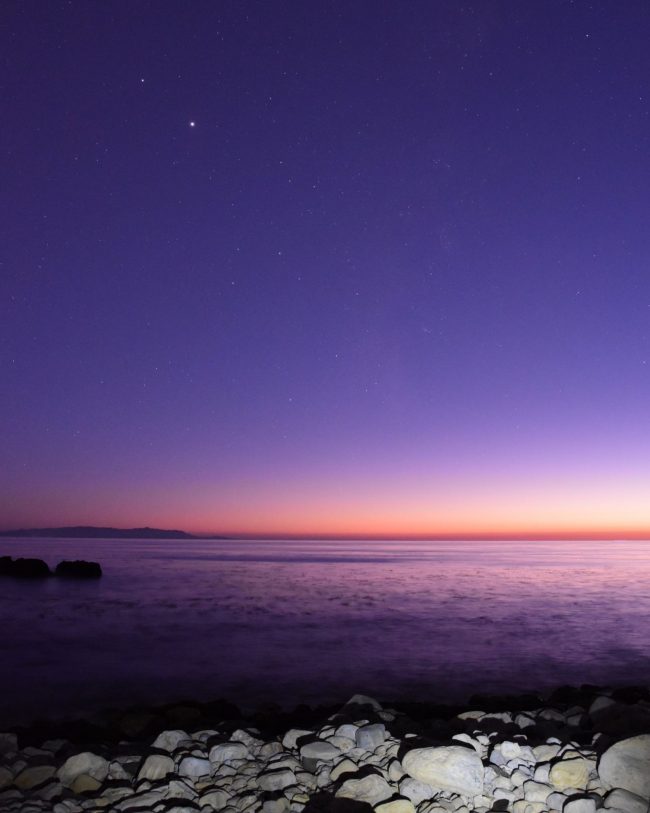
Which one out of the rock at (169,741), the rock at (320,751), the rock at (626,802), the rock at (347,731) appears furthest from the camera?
the rock at (169,741)

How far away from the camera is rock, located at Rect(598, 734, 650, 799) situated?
13.4 ft

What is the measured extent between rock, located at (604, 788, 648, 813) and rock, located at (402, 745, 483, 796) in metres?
0.90

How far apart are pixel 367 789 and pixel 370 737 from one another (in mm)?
1135

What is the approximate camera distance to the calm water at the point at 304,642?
12203mm

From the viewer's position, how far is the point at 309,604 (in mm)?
24625

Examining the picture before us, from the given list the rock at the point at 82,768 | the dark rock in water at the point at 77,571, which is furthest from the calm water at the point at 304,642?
the rock at the point at 82,768

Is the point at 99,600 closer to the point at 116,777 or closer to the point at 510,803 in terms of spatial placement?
the point at 116,777

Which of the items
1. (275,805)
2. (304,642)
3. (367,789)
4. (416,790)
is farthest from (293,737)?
(304,642)

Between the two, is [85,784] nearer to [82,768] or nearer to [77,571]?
[82,768]

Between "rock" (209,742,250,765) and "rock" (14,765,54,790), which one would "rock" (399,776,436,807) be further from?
"rock" (14,765,54,790)

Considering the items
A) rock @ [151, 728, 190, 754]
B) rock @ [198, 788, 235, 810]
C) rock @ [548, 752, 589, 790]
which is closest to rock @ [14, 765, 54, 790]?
rock @ [151, 728, 190, 754]

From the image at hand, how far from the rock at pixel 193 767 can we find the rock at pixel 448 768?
6.01 feet

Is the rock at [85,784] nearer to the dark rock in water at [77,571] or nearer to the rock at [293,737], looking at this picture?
the rock at [293,737]

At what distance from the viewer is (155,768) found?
16.3 ft
